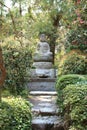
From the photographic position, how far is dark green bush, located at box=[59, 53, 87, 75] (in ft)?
32.6

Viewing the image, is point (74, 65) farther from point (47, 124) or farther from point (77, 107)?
point (77, 107)

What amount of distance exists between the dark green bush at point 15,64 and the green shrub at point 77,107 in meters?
3.67

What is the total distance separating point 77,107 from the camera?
4.56 meters

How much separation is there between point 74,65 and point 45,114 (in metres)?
3.46

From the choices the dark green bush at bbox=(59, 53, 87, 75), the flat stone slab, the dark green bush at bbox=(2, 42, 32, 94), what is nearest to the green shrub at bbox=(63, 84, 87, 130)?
the flat stone slab

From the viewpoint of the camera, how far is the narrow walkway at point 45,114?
6004 mm

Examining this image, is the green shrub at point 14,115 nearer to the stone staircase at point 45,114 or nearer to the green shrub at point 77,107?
the green shrub at point 77,107

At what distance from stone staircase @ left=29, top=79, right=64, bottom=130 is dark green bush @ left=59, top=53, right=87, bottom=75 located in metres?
1.18

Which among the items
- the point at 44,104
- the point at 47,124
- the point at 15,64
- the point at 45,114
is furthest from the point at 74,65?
the point at 47,124

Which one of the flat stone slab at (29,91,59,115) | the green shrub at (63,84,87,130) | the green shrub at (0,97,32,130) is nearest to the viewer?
the green shrub at (63,84,87,130)

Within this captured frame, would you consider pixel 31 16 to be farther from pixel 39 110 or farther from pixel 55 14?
pixel 39 110

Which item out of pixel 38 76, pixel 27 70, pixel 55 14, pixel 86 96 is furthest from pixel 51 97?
pixel 55 14

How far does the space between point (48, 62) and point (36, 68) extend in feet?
3.12

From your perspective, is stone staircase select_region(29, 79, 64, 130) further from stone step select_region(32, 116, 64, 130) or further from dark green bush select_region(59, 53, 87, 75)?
dark green bush select_region(59, 53, 87, 75)
